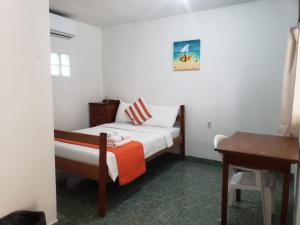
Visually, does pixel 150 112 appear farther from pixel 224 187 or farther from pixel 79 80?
pixel 224 187

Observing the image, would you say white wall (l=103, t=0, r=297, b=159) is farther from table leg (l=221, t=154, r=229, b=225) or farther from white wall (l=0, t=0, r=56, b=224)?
white wall (l=0, t=0, r=56, b=224)

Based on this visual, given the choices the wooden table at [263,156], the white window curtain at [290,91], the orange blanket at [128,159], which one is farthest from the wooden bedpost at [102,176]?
the white window curtain at [290,91]

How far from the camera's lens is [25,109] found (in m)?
1.67

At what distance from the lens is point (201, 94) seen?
3.60m

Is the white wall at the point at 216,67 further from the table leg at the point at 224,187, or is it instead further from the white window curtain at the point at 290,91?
the table leg at the point at 224,187

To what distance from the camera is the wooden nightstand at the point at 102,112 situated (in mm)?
4117

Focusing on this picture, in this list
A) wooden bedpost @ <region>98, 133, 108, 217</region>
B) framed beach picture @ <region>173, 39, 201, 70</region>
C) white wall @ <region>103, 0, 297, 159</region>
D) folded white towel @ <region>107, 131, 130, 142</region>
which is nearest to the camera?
wooden bedpost @ <region>98, 133, 108, 217</region>

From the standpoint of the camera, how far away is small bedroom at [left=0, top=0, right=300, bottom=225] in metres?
1.69

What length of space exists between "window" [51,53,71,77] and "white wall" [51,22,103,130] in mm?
68

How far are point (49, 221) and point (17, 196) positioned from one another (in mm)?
421

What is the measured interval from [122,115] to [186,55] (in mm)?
1508

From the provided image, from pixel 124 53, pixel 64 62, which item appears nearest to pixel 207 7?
pixel 124 53

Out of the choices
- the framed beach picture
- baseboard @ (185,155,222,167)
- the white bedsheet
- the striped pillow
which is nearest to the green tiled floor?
baseboard @ (185,155,222,167)

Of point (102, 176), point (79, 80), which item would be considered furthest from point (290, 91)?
point (79, 80)
